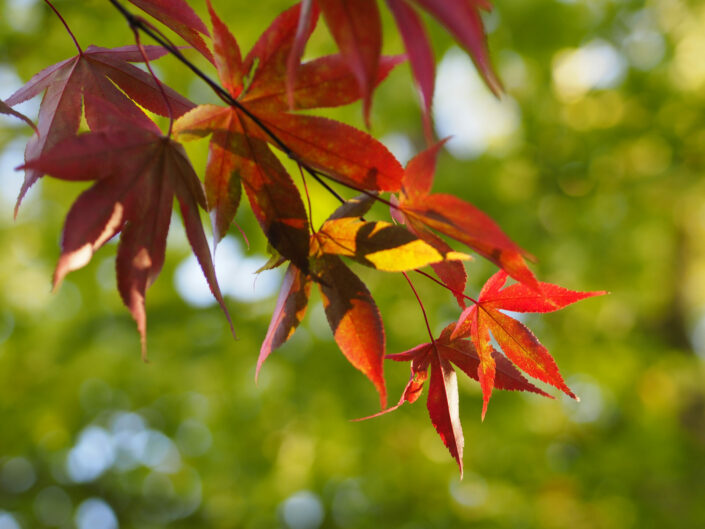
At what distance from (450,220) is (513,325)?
20 cm

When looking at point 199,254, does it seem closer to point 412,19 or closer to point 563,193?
point 412,19

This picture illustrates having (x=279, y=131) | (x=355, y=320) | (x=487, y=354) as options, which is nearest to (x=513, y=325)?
(x=487, y=354)

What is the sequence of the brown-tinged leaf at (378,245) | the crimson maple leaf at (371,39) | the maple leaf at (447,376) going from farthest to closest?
1. the maple leaf at (447,376)
2. the brown-tinged leaf at (378,245)
3. the crimson maple leaf at (371,39)

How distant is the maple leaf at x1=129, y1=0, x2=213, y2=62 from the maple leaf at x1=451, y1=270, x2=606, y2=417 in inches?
14.2

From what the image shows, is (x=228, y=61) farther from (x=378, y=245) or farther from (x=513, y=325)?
(x=513, y=325)

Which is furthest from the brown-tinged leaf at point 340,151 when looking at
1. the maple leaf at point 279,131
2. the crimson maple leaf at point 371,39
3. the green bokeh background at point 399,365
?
the green bokeh background at point 399,365

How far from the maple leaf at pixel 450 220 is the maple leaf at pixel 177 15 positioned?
24 cm

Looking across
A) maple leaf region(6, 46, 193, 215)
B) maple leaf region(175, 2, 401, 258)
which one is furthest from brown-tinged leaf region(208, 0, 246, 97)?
maple leaf region(6, 46, 193, 215)

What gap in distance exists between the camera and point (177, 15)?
0.55 meters

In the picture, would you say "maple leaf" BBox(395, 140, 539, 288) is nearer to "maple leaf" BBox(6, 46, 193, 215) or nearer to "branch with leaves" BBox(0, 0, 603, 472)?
"branch with leaves" BBox(0, 0, 603, 472)

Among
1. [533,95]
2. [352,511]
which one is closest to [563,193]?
[533,95]

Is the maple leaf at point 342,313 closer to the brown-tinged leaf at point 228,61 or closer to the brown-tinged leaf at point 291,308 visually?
the brown-tinged leaf at point 291,308

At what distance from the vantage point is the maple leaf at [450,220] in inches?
17.0

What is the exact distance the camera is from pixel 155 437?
355 cm
